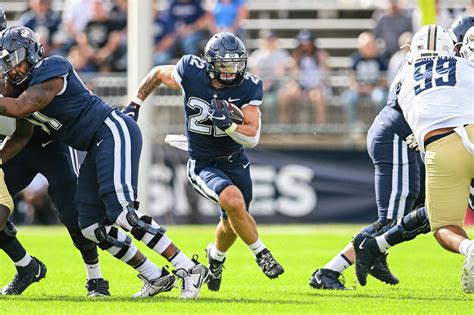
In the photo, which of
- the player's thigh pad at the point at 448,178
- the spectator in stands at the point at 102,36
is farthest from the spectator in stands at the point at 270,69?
the player's thigh pad at the point at 448,178

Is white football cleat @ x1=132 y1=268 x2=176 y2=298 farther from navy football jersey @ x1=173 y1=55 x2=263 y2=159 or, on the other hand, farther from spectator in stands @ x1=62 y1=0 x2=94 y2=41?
spectator in stands @ x1=62 y1=0 x2=94 y2=41

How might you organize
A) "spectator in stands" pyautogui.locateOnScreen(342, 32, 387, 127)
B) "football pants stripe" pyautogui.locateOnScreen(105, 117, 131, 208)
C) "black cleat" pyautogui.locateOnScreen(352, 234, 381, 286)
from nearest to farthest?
"football pants stripe" pyautogui.locateOnScreen(105, 117, 131, 208) < "black cleat" pyautogui.locateOnScreen(352, 234, 381, 286) < "spectator in stands" pyautogui.locateOnScreen(342, 32, 387, 127)

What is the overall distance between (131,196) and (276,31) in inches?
545

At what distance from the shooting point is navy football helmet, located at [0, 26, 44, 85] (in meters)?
7.76

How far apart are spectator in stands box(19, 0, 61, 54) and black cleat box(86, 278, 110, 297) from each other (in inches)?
427

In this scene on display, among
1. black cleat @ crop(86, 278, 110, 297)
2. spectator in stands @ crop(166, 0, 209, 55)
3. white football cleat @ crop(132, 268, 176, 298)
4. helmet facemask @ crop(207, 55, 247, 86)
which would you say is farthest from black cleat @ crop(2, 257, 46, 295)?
spectator in stands @ crop(166, 0, 209, 55)

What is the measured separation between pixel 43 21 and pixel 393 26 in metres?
6.13

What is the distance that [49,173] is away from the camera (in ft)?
27.7

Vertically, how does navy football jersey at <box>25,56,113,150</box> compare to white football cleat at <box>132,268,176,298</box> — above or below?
above

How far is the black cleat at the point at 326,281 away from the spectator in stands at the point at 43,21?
430 inches

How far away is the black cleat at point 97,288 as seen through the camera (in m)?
8.31

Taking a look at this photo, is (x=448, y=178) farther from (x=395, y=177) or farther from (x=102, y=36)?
(x=102, y=36)

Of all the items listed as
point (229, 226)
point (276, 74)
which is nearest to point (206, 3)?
point (276, 74)

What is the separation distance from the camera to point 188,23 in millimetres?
18719
